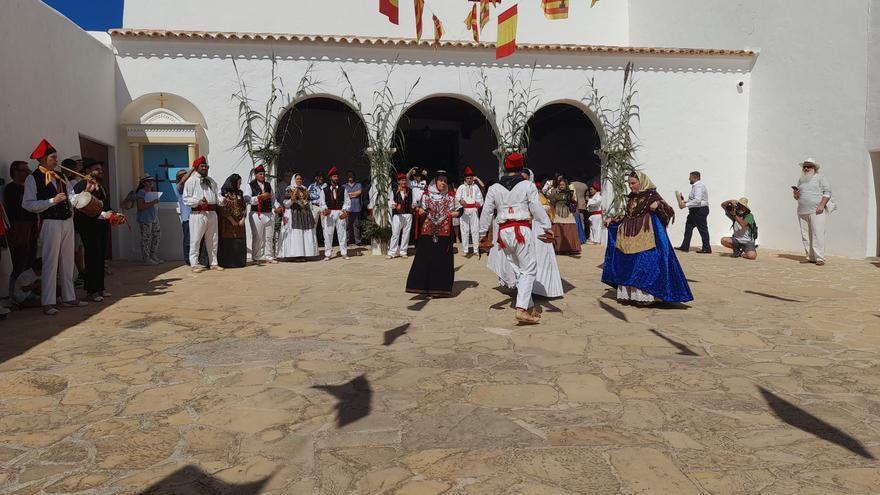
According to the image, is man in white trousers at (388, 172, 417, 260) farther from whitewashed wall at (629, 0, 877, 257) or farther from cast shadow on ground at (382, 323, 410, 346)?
whitewashed wall at (629, 0, 877, 257)

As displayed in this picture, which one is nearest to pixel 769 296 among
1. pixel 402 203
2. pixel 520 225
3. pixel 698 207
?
pixel 520 225

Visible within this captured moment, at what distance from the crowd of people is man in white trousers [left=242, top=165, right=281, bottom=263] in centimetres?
2

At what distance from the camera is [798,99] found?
38.5 ft

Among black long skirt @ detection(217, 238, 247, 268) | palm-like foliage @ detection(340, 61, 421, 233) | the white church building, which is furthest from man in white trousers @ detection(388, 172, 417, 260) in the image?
black long skirt @ detection(217, 238, 247, 268)

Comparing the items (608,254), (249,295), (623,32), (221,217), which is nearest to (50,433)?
(249,295)

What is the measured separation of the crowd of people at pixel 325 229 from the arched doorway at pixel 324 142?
18.0ft

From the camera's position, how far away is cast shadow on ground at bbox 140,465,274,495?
2562mm

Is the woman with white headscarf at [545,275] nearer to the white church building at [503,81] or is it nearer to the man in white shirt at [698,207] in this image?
the man in white shirt at [698,207]

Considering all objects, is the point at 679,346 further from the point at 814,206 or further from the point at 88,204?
the point at 814,206

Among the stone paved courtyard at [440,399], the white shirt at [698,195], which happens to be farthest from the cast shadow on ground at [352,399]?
the white shirt at [698,195]

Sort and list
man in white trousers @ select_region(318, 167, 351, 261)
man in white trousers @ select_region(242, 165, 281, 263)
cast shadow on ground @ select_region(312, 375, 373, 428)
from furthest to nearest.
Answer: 1. man in white trousers @ select_region(318, 167, 351, 261)
2. man in white trousers @ select_region(242, 165, 281, 263)
3. cast shadow on ground @ select_region(312, 375, 373, 428)

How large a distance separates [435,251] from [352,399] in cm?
371

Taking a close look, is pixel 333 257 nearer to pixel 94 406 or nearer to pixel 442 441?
pixel 94 406

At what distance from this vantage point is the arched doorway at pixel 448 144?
1725cm
